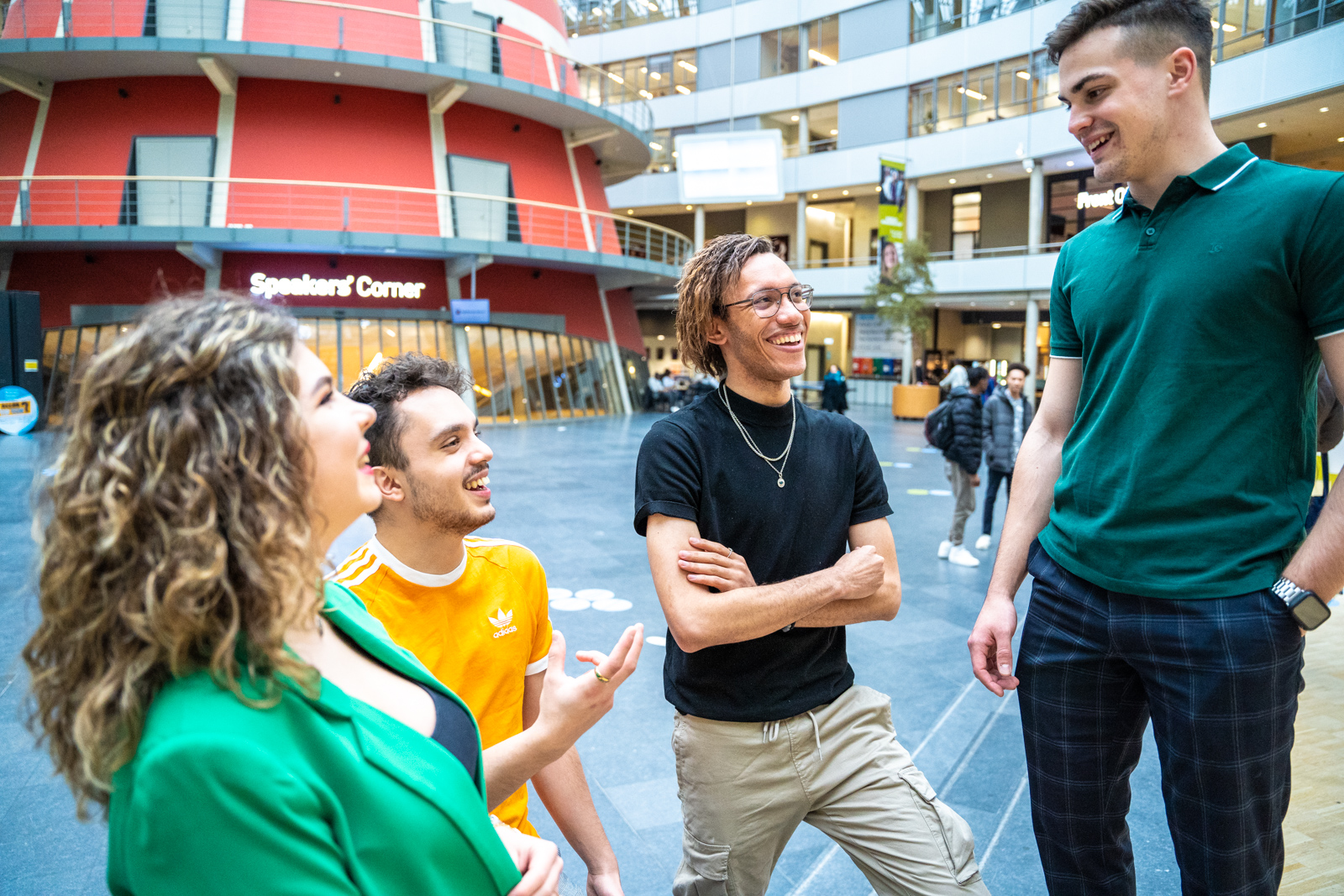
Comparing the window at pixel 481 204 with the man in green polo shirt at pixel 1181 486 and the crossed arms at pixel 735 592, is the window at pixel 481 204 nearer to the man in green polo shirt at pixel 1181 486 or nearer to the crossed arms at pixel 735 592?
the crossed arms at pixel 735 592

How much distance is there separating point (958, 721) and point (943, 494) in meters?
7.18

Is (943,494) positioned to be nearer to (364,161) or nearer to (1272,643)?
(1272,643)

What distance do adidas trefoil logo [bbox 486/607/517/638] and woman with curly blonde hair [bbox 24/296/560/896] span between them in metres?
1.00

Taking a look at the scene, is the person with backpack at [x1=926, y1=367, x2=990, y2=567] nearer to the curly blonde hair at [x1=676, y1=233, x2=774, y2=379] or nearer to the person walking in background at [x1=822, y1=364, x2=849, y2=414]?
the curly blonde hair at [x1=676, y1=233, x2=774, y2=379]

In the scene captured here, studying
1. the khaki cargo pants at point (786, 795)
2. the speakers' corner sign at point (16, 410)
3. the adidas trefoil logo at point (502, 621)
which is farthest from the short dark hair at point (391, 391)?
the speakers' corner sign at point (16, 410)

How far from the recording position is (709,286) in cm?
224

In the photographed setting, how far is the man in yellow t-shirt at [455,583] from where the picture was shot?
1943 mm

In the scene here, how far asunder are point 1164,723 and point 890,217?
2589 centimetres

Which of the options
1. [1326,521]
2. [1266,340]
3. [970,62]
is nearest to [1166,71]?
[1266,340]

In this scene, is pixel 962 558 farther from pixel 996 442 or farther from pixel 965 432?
pixel 996 442

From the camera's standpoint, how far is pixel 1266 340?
5.51 ft

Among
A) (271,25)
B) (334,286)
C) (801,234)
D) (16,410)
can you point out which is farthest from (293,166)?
(801,234)

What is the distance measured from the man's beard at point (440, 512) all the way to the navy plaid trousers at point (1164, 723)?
4.52 ft

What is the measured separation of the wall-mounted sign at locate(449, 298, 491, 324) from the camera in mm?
19797
